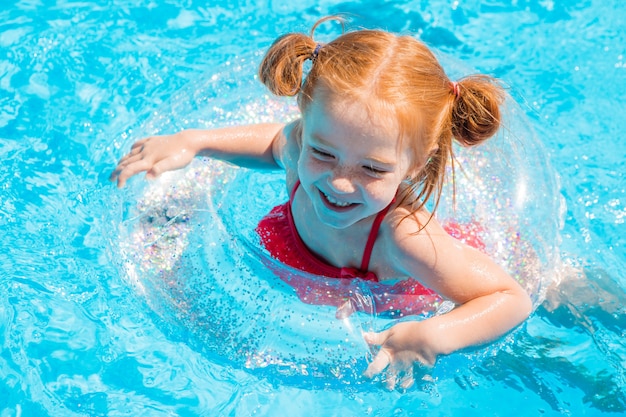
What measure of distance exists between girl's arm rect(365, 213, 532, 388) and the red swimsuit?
14 cm

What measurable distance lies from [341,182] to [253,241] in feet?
2.60

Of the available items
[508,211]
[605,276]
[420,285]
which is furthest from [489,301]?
[605,276]

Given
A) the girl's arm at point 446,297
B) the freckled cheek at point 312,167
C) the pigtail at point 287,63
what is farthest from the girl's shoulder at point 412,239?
the pigtail at point 287,63

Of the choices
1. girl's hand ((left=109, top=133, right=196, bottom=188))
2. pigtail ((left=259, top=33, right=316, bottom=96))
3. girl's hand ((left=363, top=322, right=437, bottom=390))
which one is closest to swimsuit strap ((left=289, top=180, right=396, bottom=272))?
girl's hand ((left=363, top=322, right=437, bottom=390))

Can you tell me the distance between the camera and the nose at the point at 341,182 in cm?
240

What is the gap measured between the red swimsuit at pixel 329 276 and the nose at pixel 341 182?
1.06 feet

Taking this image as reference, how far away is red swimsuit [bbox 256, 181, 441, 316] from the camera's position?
8.93ft

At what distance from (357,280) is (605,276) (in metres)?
1.35

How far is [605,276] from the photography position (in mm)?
3410

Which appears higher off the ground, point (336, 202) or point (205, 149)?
point (336, 202)

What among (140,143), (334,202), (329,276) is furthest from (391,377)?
(140,143)

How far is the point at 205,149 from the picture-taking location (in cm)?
317

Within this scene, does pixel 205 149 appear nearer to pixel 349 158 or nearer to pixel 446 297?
pixel 349 158

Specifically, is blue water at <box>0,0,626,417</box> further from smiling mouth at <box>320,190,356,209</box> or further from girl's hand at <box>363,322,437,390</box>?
smiling mouth at <box>320,190,356,209</box>
